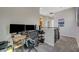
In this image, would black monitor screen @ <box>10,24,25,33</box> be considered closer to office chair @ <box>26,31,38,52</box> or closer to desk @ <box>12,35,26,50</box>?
desk @ <box>12,35,26,50</box>

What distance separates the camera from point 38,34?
2.38 metres

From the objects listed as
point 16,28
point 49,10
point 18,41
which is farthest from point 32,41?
point 49,10

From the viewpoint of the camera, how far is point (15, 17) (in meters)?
2.13

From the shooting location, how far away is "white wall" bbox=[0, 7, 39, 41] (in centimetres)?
195

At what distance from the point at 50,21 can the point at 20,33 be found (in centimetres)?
86

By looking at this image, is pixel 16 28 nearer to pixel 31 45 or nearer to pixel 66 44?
pixel 31 45

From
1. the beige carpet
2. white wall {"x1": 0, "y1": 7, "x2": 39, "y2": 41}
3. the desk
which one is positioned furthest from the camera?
the beige carpet

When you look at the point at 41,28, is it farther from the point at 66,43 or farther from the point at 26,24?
the point at 66,43

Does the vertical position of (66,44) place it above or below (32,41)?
below

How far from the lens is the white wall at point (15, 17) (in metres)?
1.95

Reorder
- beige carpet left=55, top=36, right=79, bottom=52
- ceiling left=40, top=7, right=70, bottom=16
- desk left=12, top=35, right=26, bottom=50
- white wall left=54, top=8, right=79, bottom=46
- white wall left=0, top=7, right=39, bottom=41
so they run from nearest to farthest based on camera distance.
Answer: white wall left=0, top=7, right=39, bottom=41 → desk left=12, top=35, right=26, bottom=50 → ceiling left=40, top=7, right=70, bottom=16 → beige carpet left=55, top=36, right=79, bottom=52 → white wall left=54, top=8, right=79, bottom=46

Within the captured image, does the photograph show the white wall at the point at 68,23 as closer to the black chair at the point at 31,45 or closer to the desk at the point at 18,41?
the black chair at the point at 31,45

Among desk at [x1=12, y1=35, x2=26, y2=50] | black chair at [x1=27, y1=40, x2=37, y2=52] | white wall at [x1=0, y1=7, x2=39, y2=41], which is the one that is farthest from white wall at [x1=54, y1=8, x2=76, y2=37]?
desk at [x1=12, y1=35, x2=26, y2=50]
